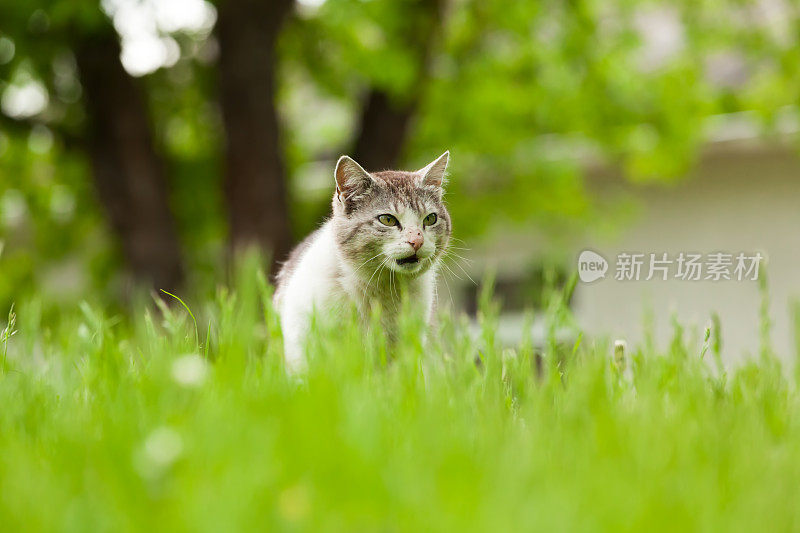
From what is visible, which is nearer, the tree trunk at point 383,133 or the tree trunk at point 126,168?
A: the tree trunk at point 383,133

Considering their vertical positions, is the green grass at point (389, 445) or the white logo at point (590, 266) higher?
the white logo at point (590, 266)

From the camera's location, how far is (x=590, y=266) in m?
2.53

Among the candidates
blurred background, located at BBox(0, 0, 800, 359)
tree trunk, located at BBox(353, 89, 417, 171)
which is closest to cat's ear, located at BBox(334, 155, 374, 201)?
blurred background, located at BBox(0, 0, 800, 359)

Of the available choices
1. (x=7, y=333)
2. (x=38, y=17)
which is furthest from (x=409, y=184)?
(x=38, y=17)

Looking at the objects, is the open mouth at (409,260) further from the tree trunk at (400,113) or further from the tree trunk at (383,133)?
the tree trunk at (400,113)

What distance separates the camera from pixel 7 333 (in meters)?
2.72

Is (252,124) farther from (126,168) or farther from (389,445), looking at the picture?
(389,445)

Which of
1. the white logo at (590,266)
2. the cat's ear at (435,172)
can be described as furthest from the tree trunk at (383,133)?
the white logo at (590,266)

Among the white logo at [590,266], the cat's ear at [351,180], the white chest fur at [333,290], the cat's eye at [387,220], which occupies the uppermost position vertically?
the cat's ear at [351,180]

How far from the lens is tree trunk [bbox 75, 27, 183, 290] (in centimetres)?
912

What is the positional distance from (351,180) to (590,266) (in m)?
1.05

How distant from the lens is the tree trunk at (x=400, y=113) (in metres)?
8.95

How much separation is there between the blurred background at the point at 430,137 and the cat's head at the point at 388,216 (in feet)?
15.8

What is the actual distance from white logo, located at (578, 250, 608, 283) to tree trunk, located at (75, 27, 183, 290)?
725cm
